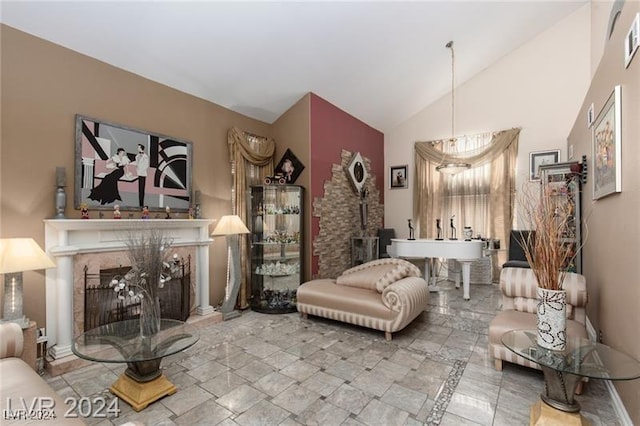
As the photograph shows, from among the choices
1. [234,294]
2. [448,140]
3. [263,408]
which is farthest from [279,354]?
[448,140]

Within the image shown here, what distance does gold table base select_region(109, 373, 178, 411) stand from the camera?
2.06 m

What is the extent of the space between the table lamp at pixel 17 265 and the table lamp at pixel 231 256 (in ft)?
5.90

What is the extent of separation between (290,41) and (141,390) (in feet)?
12.4

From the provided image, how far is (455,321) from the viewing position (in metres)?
3.73

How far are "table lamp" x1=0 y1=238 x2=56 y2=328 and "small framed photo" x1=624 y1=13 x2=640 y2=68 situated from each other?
14.3 feet

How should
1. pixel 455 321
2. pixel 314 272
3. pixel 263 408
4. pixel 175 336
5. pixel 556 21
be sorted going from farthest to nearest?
pixel 556 21
pixel 314 272
pixel 455 321
pixel 175 336
pixel 263 408

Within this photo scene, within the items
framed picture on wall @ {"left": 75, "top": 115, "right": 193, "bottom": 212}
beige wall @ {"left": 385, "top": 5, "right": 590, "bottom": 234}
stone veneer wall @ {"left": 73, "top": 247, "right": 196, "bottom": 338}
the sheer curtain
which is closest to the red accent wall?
the sheer curtain

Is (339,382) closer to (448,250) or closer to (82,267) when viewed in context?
(82,267)

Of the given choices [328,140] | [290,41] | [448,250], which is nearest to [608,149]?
[448,250]

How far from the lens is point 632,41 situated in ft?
6.05

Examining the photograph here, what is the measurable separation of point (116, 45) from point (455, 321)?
4888mm

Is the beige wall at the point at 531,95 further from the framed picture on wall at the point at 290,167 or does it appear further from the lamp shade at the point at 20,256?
the lamp shade at the point at 20,256

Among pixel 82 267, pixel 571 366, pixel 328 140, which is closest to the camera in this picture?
pixel 571 366

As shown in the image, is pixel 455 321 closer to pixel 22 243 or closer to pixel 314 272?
pixel 314 272
